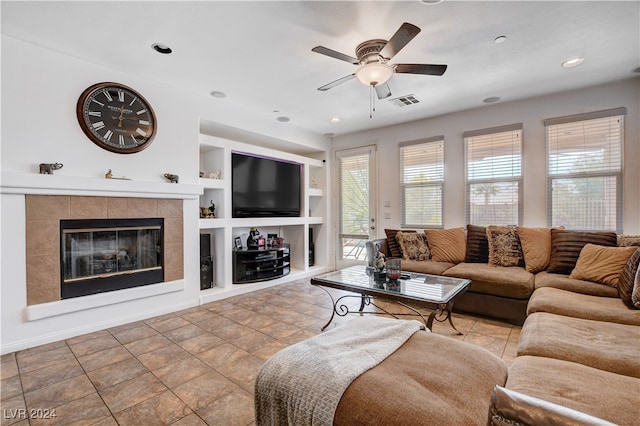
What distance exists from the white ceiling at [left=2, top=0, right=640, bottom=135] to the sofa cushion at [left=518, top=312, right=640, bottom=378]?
7.22ft

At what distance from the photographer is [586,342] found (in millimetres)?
1652

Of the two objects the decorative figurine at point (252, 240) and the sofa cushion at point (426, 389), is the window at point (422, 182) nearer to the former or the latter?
the decorative figurine at point (252, 240)

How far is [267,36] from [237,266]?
302cm

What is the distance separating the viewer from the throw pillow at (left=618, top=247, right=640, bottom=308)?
7.34 feet

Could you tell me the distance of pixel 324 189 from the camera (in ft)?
19.4

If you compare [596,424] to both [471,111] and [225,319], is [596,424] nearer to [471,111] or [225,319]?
[225,319]

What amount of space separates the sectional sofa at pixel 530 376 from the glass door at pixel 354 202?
325cm

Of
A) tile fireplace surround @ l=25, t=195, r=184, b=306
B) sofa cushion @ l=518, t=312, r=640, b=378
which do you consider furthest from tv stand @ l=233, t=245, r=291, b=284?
sofa cushion @ l=518, t=312, r=640, b=378

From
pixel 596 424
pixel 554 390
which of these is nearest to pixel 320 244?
pixel 554 390

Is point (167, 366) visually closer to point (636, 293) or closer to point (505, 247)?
point (636, 293)

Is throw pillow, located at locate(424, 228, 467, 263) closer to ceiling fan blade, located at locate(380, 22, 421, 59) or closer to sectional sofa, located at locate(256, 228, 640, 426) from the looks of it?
sectional sofa, located at locate(256, 228, 640, 426)

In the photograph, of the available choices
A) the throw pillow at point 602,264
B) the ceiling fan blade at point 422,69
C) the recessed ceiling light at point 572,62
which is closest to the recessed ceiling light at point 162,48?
the ceiling fan blade at point 422,69

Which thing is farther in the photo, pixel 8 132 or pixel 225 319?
pixel 225 319

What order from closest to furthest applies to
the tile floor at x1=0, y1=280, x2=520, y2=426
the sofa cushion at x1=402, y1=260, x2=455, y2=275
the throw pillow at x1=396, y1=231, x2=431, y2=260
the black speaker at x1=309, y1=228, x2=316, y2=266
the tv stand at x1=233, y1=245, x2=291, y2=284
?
the tile floor at x1=0, y1=280, x2=520, y2=426, the sofa cushion at x1=402, y1=260, x2=455, y2=275, the throw pillow at x1=396, y1=231, x2=431, y2=260, the tv stand at x1=233, y1=245, x2=291, y2=284, the black speaker at x1=309, y1=228, x2=316, y2=266
